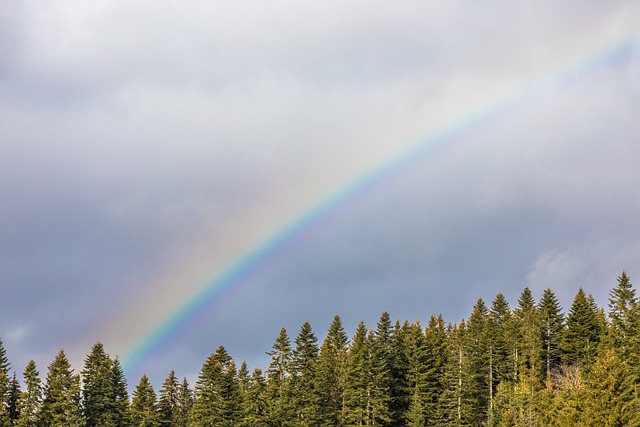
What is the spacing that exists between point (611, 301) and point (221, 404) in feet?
258

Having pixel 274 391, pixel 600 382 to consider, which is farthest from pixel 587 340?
pixel 600 382

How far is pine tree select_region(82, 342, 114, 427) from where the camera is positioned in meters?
124

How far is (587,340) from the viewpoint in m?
136

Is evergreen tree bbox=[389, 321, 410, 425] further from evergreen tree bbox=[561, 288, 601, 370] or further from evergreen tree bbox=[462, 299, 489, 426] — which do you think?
evergreen tree bbox=[561, 288, 601, 370]

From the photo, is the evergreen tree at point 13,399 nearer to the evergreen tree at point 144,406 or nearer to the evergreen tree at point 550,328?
the evergreen tree at point 144,406

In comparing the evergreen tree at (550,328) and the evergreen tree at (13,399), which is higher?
the evergreen tree at (550,328)

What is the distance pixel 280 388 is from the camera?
122500 mm

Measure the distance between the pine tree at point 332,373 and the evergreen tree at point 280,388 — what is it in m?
5.77

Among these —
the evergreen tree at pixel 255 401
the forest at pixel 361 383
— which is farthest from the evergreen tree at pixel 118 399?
the evergreen tree at pixel 255 401

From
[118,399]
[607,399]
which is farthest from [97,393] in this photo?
[607,399]

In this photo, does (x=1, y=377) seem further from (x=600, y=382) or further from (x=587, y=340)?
(x=587, y=340)

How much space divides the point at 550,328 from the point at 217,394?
7365 cm

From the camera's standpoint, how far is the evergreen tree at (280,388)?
119 metres

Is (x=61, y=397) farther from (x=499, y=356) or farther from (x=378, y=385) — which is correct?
(x=499, y=356)
